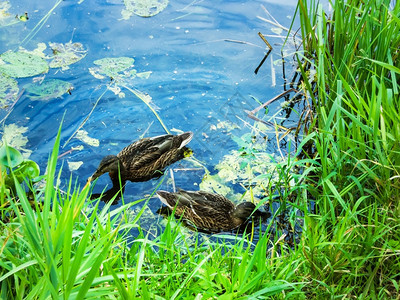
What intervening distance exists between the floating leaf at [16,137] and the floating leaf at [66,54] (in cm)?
87

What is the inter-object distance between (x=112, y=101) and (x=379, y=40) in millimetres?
2363

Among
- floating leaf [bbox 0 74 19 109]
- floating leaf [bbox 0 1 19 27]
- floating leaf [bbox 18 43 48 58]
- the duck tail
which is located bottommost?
the duck tail

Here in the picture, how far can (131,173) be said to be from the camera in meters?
4.02

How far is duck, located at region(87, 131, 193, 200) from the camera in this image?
399cm

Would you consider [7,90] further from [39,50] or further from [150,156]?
[150,156]

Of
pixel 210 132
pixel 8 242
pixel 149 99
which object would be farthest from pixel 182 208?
pixel 8 242

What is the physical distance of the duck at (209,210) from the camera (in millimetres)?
3590

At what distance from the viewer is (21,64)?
468 cm

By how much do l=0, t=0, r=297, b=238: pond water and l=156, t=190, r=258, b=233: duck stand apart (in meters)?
0.19

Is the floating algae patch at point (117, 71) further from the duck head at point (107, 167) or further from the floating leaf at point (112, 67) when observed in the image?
the duck head at point (107, 167)

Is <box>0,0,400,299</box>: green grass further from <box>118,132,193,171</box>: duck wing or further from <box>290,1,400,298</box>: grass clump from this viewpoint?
<box>118,132,193,171</box>: duck wing

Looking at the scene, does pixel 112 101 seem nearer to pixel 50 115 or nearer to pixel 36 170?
pixel 50 115

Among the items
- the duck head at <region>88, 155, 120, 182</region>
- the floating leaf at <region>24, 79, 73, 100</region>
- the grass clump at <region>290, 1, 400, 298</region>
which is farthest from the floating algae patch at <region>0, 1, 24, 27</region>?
the grass clump at <region>290, 1, 400, 298</region>

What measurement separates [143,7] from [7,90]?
5.88 ft
